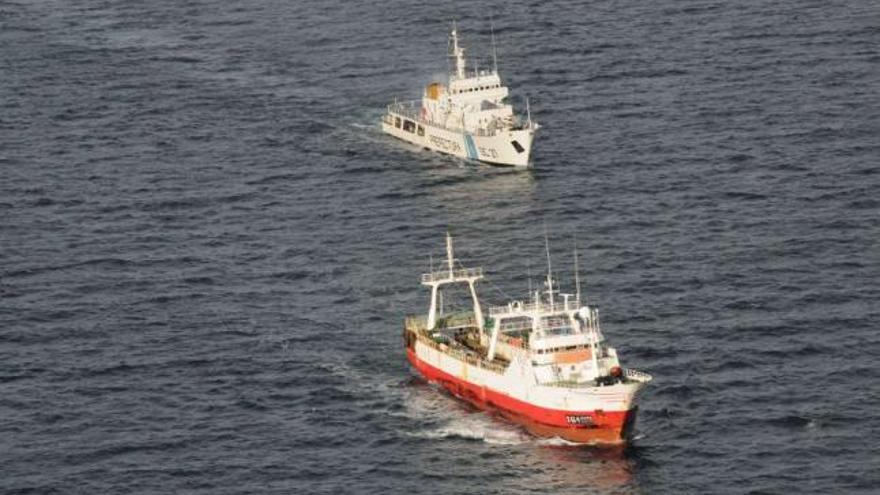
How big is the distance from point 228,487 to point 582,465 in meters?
30.3

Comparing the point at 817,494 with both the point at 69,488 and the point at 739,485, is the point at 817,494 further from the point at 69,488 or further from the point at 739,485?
the point at 69,488

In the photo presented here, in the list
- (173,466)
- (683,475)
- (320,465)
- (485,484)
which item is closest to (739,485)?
(683,475)

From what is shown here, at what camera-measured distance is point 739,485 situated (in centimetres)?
19088

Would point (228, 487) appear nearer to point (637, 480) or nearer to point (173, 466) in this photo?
point (173, 466)

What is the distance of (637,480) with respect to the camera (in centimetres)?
19350

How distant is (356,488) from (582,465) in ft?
64.1

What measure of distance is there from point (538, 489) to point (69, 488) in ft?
131

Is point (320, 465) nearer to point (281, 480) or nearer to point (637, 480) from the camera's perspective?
point (281, 480)

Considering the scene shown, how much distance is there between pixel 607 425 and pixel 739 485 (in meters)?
14.0

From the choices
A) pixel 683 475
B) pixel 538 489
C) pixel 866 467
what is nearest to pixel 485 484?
pixel 538 489

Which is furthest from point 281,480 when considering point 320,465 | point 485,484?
point 485,484

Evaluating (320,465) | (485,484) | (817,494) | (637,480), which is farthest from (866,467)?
(320,465)

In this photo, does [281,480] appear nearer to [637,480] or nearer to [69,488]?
[69,488]

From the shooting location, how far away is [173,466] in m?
200
